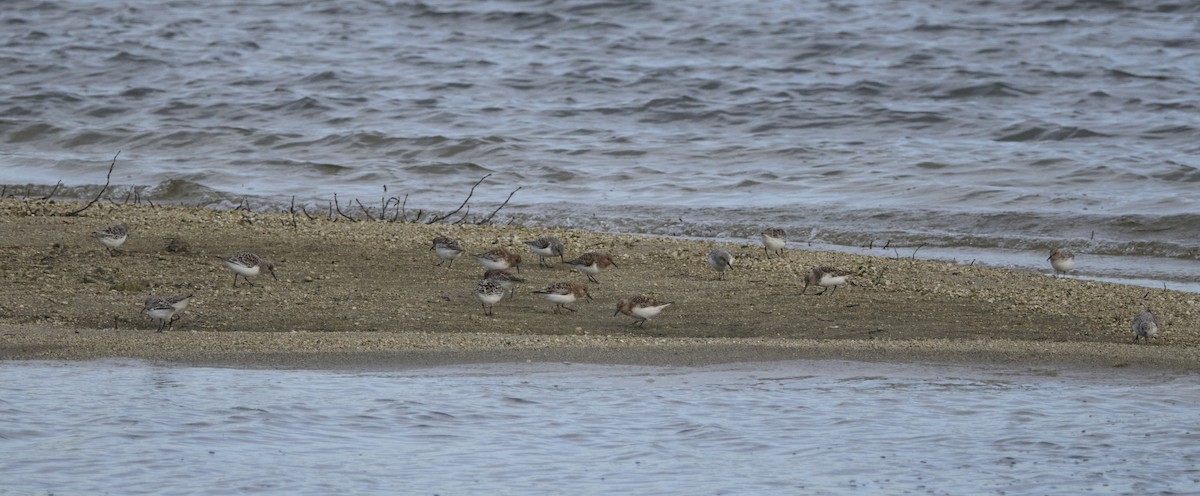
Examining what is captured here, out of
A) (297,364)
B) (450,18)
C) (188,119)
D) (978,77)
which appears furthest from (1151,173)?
(450,18)

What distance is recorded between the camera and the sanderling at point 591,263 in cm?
1153

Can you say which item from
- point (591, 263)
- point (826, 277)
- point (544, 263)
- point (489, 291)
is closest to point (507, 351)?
point (489, 291)

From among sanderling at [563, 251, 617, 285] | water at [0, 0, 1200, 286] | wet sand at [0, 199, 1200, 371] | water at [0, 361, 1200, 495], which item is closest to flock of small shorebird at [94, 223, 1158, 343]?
sanderling at [563, 251, 617, 285]

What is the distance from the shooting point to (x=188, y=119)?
923 inches

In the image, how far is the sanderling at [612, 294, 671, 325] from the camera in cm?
995

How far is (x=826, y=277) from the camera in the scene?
35.6 ft

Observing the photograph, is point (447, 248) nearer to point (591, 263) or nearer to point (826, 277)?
point (591, 263)

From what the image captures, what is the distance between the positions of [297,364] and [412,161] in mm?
11641

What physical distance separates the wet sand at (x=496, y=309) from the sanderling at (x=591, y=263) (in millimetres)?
116

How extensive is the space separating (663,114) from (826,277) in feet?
42.1

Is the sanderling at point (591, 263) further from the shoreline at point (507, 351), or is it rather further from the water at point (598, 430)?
the water at point (598, 430)

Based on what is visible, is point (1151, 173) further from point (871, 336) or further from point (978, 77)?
point (871, 336)

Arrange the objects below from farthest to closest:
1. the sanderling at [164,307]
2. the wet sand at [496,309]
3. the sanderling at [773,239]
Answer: the sanderling at [773,239]
the sanderling at [164,307]
the wet sand at [496,309]

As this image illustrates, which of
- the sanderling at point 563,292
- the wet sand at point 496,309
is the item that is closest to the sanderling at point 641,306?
the wet sand at point 496,309
